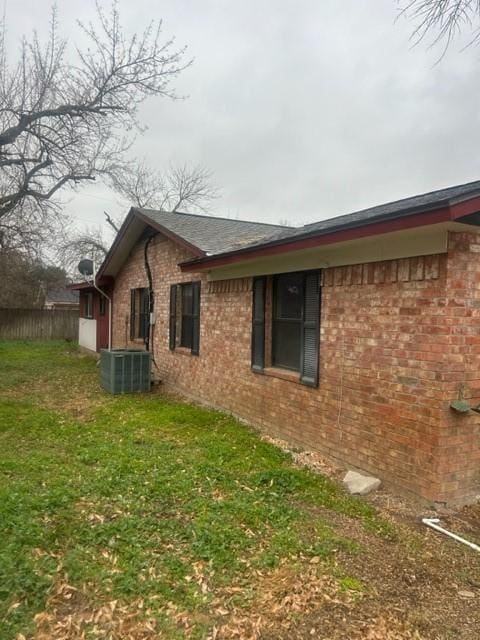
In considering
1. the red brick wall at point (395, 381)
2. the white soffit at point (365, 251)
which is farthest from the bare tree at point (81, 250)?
the red brick wall at point (395, 381)

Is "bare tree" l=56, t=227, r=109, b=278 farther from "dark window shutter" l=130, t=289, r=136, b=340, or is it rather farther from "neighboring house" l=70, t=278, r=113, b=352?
"dark window shutter" l=130, t=289, r=136, b=340

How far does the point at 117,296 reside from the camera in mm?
13570

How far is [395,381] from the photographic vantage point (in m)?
4.23

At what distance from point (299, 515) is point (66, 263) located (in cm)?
2859

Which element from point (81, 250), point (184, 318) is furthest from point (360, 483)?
point (81, 250)

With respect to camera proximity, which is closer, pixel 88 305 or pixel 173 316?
pixel 173 316

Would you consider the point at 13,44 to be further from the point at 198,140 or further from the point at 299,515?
the point at 299,515

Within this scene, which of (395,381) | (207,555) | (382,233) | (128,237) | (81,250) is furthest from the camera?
(81,250)

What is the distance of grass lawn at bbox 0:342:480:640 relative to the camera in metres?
2.46

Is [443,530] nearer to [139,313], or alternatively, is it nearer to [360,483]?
[360,483]

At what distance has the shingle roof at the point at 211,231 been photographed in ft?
25.9

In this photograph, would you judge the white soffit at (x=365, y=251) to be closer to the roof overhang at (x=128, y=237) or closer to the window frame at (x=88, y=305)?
the roof overhang at (x=128, y=237)

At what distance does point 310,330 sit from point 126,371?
502 centimetres

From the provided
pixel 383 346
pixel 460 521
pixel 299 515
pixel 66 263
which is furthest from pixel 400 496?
pixel 66 263
